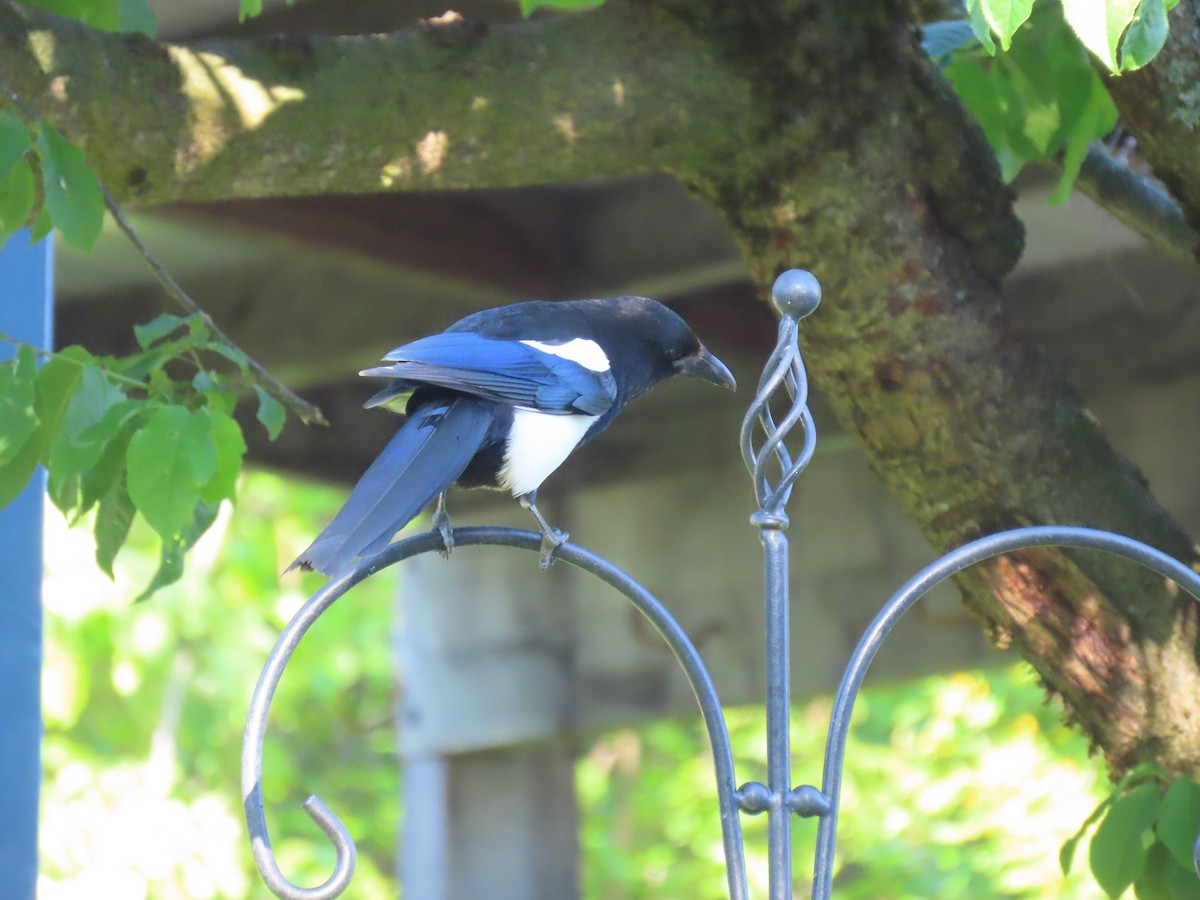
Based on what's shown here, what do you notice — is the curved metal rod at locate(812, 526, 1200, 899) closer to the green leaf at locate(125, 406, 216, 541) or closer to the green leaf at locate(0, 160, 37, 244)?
the green leaf at locate(125, 406, 216, 541)

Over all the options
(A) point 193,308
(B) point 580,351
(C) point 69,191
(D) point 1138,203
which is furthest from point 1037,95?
(C) point 69,191

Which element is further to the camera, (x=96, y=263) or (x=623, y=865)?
(x=623, y=865)

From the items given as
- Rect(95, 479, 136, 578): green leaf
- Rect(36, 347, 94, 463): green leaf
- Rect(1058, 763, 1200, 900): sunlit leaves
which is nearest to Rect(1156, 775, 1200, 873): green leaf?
Rect(1058, 763, 1200, 900): sunlit leaves

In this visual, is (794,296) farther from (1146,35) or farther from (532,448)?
(532,448)

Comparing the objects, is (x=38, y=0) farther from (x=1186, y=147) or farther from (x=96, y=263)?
(x=96, y=263)

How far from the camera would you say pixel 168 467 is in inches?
70.4

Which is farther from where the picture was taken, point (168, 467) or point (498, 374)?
point (498, 374)

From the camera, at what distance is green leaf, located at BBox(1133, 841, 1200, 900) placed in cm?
197

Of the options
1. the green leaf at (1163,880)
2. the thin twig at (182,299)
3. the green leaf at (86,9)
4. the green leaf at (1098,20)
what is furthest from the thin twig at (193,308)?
the green leaf at (1163,880)

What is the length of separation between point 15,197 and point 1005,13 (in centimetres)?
121

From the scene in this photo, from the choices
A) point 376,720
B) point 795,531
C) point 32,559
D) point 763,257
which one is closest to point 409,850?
point 795,531

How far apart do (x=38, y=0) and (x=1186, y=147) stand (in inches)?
63.8

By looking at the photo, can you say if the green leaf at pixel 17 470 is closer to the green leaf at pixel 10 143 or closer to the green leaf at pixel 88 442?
the green leaf at pixel 88 442

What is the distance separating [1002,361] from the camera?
2371mm
